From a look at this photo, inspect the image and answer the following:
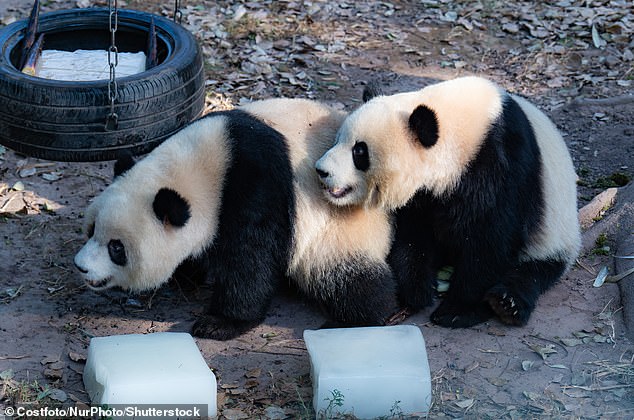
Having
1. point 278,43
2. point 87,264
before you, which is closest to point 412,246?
point 87,264

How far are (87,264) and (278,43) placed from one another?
15.7 feet

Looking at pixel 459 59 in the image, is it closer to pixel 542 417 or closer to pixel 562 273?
pixel 562 273

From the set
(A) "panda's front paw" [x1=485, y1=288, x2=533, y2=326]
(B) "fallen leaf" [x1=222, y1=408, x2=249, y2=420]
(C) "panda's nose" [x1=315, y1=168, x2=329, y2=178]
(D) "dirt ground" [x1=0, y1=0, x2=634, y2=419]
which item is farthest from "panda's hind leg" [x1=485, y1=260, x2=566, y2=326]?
(B) "fallen leaf" [x1=222, y1=408, x2=249, y2=420]

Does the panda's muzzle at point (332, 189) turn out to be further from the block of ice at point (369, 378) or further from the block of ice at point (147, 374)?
the block of ice at point (147, 374)

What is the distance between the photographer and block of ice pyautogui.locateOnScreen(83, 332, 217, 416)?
4.11 m

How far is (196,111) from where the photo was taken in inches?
266

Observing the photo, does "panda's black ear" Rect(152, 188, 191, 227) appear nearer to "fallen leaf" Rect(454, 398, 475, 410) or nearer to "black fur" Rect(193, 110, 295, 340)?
"black fur" Rect(193, 110, 295, 340)

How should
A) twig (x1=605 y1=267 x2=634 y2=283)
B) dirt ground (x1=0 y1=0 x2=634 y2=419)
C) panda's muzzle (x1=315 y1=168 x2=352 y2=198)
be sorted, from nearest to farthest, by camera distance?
dirt ground (x1=0 y1=0 x2=634 y2=419) < panda's muzzle (x1=315 y1=168 x2=352 y2=198) < twig (x1=605 y1=267 x2=634 y2=283)

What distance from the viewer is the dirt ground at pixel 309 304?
4.59 m

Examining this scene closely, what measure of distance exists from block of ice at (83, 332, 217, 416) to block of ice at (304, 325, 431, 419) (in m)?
0.56

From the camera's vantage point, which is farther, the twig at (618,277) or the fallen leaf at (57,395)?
the twig at (618,277)

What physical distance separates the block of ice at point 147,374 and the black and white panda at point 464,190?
1.35 meters

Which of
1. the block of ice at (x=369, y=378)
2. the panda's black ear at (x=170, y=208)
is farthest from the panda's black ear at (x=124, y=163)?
the block of ice at (x=369, y=378)

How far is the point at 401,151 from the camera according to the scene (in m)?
4.97
